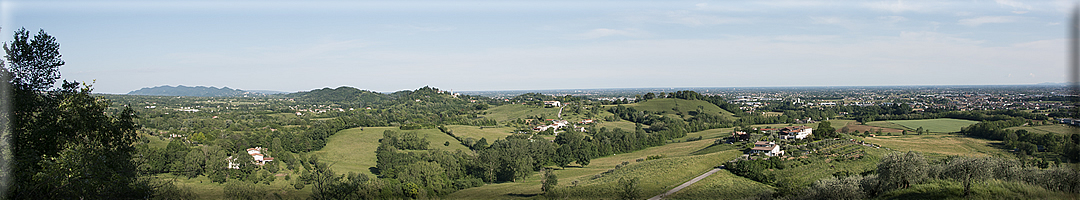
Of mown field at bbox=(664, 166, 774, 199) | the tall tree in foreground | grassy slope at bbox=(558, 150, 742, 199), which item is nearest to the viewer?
the tall tree in foreground

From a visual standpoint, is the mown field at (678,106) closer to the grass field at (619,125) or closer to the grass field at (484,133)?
the grass field at (619,125)

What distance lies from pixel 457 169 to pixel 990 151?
143 ft

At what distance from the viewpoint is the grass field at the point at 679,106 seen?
→ 9912 cm

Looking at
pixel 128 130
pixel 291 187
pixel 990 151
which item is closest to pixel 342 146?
pixel 291 187

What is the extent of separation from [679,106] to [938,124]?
46416 millimetres

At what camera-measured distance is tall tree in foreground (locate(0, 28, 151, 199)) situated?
809cm

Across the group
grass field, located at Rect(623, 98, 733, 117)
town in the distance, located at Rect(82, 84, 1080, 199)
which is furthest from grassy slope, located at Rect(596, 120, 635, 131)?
grass field, located at Rect(623, 98, 733, 117)

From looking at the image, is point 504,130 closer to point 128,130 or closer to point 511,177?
point 511,177

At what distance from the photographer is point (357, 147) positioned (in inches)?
2341

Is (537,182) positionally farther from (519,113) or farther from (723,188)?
(519,113)

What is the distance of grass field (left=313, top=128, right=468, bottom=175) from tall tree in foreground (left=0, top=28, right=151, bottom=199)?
3587 cm

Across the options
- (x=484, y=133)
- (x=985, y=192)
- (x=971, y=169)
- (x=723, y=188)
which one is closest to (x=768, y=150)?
(x=723, y=188)

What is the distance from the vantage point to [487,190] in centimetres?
3512

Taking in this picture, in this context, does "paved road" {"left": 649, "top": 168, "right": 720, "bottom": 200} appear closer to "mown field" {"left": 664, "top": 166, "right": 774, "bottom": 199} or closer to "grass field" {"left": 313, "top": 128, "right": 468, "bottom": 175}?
"mown field" {"left": 664, "top": 166, "right": 774, "bottom": 199}
